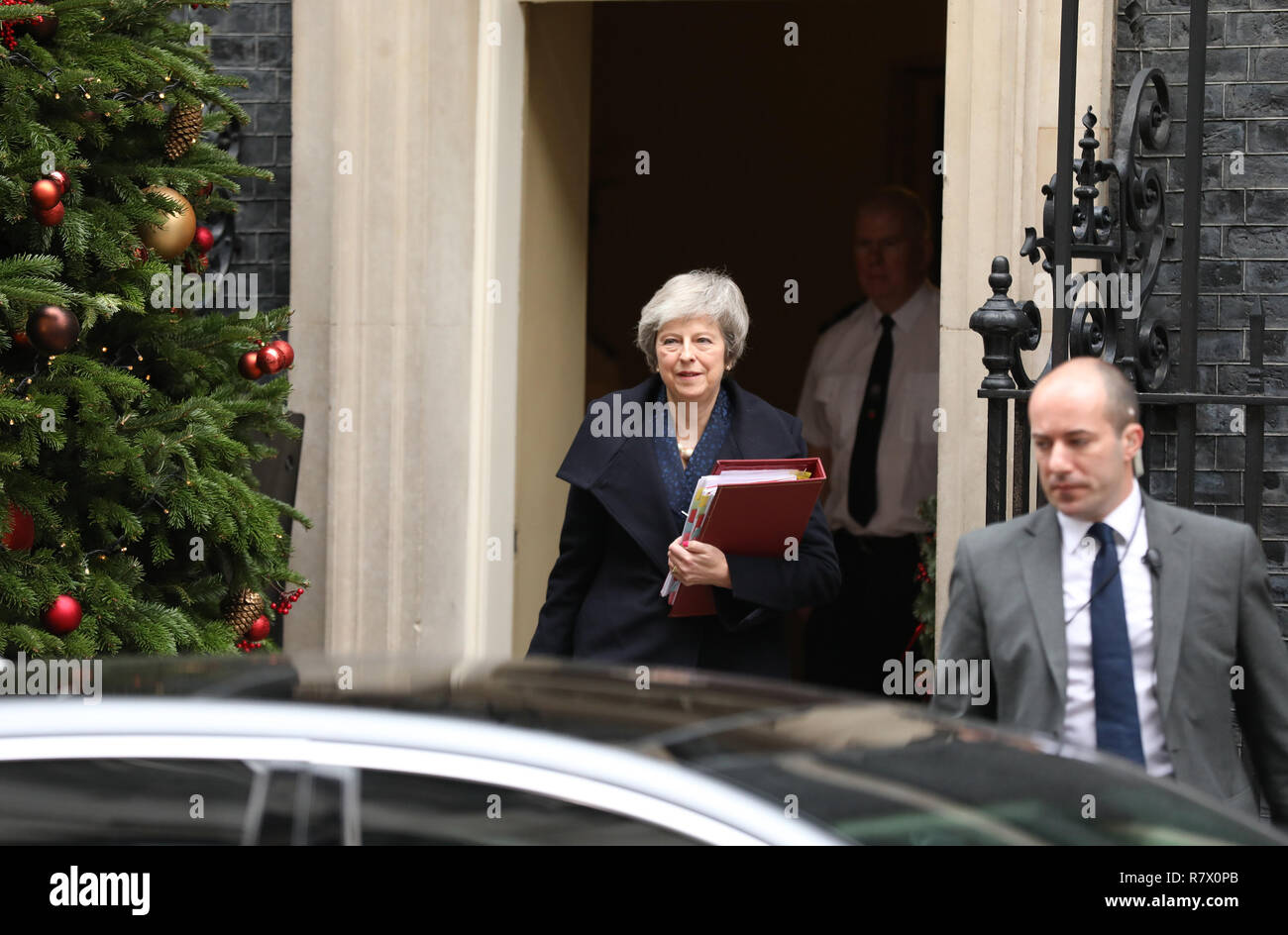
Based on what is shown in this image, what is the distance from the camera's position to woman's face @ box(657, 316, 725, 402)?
185 inches

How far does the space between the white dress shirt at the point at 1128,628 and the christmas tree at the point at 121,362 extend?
9.33ft

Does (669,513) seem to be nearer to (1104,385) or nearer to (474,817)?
(1104,385)

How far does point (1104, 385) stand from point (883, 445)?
12.5 ft

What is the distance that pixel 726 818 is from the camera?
7.19 ft

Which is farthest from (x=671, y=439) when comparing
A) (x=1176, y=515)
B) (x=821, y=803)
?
(x=821, y=803)

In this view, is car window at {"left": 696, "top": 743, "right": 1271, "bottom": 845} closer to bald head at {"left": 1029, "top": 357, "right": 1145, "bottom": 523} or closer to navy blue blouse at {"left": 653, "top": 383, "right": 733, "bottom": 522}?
bald head at {"left": 1029, "top": 357, "right": 1145, "bottom": 523}

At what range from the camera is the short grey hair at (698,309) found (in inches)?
186

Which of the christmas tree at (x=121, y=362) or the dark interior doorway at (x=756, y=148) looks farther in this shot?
the dark interior doorway at (x=756, y=148)

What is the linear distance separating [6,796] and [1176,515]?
2255mm

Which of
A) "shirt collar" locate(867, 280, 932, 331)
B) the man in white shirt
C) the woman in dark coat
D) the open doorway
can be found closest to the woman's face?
the woman in dark coat

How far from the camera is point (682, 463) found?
4.74 metres

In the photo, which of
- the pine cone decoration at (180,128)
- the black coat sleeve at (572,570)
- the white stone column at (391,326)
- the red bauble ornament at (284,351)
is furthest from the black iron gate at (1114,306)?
the pine cone decoration at (180,128)

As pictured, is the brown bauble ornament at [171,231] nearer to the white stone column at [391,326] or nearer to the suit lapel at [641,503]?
the white stone column at [391,326]

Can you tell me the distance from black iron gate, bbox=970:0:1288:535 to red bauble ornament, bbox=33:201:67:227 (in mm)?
2628
